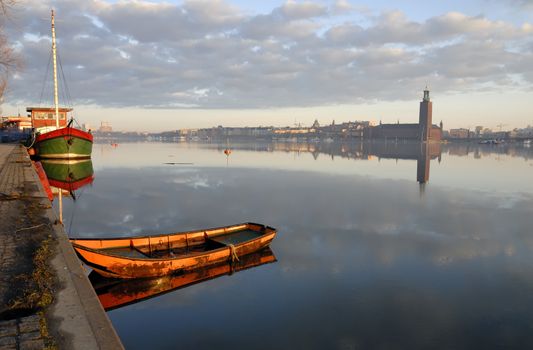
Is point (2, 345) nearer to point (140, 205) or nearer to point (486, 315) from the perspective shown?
point (486, 315)

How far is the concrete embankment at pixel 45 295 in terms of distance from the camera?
20.7 ft

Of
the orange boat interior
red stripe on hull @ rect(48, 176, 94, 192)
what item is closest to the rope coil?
the orange boat interior

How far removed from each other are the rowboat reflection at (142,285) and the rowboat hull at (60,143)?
43.7 meters

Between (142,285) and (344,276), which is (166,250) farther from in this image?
(344,276)

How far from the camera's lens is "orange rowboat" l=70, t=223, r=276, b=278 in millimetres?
13789

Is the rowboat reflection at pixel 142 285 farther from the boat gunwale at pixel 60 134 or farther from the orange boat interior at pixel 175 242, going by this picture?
the boat gunwale at pixel 60 134

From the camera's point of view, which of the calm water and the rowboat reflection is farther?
the rowboat reflection

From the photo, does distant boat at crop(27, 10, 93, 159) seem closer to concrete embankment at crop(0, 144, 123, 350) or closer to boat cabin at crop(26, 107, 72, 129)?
boat cabin at crop(26, 107, 72, 129)

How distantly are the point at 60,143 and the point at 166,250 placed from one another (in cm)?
4401

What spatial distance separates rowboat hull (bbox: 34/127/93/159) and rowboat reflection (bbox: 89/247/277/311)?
143 feet

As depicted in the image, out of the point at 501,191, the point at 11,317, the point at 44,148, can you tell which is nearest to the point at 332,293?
the point at 11,317

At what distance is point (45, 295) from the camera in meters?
7.67

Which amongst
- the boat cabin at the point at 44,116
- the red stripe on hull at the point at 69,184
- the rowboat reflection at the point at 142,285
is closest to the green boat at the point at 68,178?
the red stripe on hull at the point at 69,184

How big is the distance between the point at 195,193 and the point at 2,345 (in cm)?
2958
